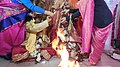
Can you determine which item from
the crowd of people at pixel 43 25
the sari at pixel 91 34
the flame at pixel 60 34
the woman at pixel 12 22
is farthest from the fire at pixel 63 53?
the woman at pixel 12 22

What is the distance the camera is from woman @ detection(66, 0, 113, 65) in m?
2.48

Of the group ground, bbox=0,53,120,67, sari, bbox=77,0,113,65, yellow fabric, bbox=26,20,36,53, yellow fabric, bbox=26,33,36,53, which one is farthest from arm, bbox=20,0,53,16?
ground, bbox=0,53,120,67

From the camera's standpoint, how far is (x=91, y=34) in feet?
8.45

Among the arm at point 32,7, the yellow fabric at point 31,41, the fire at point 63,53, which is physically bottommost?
the fire at point 63,53

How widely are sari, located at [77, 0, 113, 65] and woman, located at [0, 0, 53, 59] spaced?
57cm

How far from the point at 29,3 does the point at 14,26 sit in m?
0.37

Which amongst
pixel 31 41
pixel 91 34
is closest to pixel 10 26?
pixel 31 41

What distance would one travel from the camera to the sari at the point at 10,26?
2643 mm

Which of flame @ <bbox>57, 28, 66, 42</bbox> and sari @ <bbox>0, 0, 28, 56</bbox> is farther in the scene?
flame @ <bbox>57, 28, 66, 42</bbox>

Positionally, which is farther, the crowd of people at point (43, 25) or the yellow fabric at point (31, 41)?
the yellow fabric at point (31, 41)

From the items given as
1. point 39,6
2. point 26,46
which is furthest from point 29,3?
point 26,46

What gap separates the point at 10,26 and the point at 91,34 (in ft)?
3.43

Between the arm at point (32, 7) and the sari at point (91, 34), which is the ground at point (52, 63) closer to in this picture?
the sari at point (91, 34)

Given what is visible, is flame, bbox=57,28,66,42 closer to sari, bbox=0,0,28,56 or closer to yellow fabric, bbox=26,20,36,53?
yellow fabric, bbox=26,20,36,53
